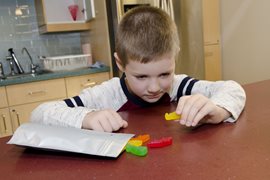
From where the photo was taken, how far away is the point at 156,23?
897mm

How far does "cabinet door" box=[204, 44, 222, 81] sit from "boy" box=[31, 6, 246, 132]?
1.71 m

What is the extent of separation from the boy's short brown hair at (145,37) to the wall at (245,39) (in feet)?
5.37

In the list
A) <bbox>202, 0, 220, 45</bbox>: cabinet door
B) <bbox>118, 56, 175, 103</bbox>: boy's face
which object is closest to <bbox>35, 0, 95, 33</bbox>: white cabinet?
<bbox>202, 0, 220, 45</bbox>: cabinet door

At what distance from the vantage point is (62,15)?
3.04 meters

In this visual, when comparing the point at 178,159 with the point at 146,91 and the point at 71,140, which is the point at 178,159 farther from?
the point at 146,91

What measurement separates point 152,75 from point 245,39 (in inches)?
75.6

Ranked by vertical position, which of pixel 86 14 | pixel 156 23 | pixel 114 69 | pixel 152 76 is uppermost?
pixel 86 14

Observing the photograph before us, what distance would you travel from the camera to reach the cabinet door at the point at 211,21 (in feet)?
8.70

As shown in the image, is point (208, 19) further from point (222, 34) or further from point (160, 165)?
point (160, 165)

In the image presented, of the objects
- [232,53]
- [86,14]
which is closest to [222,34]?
[232,53]

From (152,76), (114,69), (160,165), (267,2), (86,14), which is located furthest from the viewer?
(86,14)

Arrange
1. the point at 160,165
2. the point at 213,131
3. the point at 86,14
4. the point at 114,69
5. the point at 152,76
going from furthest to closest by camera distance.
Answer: the point at 86,14
the point at 114,69
the point at 152,76
the point at 213,131
the point at 160,165

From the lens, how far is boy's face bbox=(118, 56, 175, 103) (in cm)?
84

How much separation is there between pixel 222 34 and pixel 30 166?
256cm
